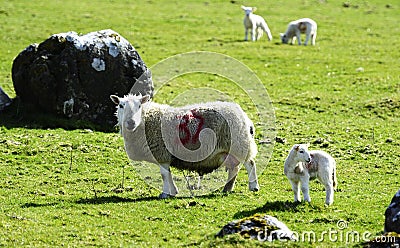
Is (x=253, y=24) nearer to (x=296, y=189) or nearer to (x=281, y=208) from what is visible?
(x=296, y=189)

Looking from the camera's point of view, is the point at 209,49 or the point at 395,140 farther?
the point at 209,49

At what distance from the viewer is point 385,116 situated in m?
23.0

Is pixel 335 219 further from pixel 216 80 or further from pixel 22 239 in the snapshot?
pixel 216 80

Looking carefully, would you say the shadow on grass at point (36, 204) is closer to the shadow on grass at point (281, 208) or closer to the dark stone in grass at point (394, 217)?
the shadow on grass at point (281, 208)

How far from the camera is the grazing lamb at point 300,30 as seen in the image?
36.3 metres

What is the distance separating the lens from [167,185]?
45.6ft

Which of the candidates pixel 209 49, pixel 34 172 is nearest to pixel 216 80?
pixel 209 49

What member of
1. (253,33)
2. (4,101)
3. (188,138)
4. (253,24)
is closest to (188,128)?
(188,138)

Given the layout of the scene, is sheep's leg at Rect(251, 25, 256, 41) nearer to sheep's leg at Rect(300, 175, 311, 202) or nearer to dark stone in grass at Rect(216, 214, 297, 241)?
sheep's leg at Rect(300, 175, 311, 202)

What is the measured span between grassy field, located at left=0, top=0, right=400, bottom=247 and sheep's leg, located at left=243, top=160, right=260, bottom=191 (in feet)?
0.74

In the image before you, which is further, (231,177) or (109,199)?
(231,177)

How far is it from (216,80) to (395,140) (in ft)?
32.6

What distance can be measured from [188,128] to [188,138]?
216 mm

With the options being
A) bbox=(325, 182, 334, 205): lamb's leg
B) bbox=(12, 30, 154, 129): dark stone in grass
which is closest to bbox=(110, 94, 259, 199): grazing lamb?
bbox=(325, 182, 334, 205): lamb's leg
